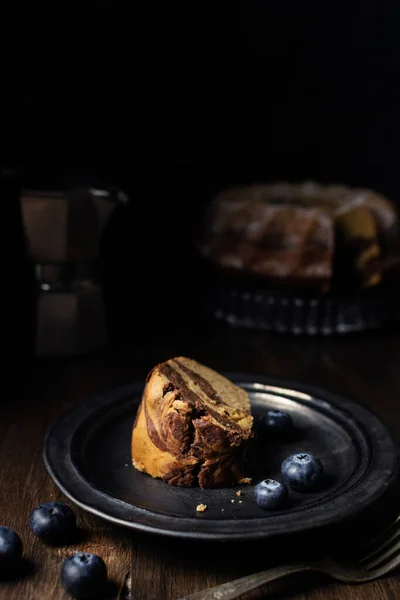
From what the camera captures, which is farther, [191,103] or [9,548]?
[191,103]

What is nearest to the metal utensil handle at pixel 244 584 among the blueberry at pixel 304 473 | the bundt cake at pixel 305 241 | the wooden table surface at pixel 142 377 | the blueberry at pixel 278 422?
the wooden table surface at pixel 142 377

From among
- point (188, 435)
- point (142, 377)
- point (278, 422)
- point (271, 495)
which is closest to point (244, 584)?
point (271, 495)

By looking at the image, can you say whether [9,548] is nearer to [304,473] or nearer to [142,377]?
[304,473]

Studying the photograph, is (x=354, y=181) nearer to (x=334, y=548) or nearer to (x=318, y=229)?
(x=318, y=229)

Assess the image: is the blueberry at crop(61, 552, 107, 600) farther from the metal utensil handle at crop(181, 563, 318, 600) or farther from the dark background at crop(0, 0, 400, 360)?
the dark background at crop(0, 0, 400, 360)

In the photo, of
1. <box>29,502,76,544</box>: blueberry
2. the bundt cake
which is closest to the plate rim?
<box>29,502,76,544</box>: blueberry
